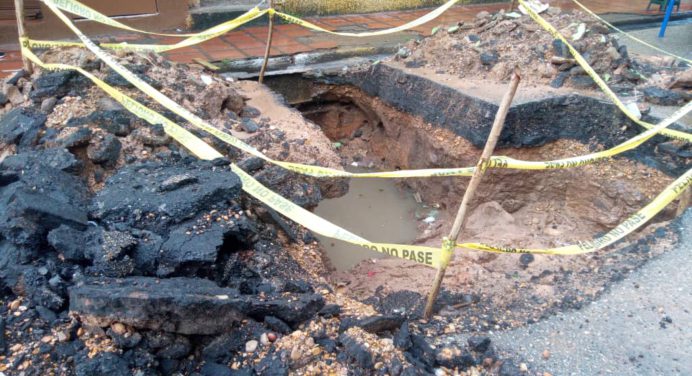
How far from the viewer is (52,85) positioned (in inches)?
153

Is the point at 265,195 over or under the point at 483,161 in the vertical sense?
under

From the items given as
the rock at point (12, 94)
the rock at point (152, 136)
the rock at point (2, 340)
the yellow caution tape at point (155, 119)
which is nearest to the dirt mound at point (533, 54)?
the yellow caution tape at point (155, 119)

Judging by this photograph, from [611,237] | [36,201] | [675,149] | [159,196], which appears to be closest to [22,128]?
[36,201]

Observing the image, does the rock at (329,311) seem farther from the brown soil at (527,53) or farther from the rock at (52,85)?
the brown soil at (527,53)

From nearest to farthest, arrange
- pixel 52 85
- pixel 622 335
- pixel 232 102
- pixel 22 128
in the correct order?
pixel 622 335 → pixel 22 128 → pixel 52 85 → pixel 232 102

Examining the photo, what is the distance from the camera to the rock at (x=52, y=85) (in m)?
3.88

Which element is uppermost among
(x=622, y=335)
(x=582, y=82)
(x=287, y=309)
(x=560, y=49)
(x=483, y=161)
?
(x=483, y=161)

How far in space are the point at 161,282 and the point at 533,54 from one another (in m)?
4.73

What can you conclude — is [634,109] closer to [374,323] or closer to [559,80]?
[559,80]

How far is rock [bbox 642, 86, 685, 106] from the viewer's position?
4.79 metres

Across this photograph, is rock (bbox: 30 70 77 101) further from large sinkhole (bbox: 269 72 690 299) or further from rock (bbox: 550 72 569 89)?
rock (bbox: 550 72 569 89)

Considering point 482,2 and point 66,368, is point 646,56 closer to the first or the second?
point 482,2

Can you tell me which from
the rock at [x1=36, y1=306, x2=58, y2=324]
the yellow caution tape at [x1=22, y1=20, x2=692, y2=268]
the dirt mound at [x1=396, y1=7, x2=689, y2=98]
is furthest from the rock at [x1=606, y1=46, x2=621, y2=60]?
the rock at [x1=36, y1=306, x2=58, y2=324]

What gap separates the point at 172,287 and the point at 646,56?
6418mm
